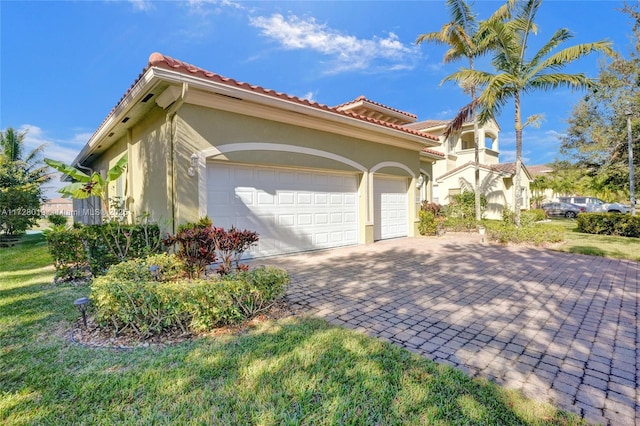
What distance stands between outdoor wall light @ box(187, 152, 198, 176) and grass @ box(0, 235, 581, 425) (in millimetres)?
4155

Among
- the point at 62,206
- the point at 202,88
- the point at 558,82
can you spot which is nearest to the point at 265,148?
the point at 202,88

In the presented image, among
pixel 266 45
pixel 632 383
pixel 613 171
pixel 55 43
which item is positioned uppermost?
pixel 266 45

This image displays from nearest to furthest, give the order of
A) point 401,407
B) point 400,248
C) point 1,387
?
point 401,407
point 1,387
point 400,248

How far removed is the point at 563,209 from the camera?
28891mm

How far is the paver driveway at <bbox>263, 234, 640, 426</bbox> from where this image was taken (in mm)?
Answer: 2867

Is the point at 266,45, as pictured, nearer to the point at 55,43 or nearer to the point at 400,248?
the point at 55,43

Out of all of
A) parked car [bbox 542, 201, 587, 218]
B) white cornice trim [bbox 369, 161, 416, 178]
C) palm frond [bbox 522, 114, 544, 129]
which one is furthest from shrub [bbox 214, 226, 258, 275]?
parked car [bbox 542, 201, 587, 218]

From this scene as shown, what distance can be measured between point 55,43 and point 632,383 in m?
19.2

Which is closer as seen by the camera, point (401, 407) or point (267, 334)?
point (401, 407)

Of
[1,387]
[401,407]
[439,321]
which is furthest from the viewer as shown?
[439,321]

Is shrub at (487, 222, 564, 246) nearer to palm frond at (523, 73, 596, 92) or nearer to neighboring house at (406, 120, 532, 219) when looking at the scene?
palm frond at (523, 73, 596, 92)

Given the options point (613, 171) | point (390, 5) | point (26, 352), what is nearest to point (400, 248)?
point (26, 352)

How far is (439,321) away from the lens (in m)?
4.26

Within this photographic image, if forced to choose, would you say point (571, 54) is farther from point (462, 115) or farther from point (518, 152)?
point (462, 115)
